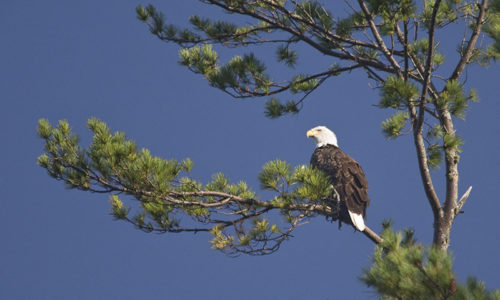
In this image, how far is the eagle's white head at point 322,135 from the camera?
6.72 m

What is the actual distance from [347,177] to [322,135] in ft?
A: 5.18

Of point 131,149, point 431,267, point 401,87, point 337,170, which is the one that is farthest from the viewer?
point 337,170

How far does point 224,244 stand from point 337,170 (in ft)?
3.72

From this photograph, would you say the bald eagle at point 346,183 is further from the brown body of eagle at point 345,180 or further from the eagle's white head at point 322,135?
the eagle's white head at point 322,135

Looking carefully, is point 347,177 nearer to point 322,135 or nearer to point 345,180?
point 345,180

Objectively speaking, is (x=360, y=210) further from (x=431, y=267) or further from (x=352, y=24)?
(x=431, y=267)

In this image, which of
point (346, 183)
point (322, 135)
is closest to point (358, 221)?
point (346, 183)

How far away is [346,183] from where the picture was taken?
520cm

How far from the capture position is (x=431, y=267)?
2982 mm

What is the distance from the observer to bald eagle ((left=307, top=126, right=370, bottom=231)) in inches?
196

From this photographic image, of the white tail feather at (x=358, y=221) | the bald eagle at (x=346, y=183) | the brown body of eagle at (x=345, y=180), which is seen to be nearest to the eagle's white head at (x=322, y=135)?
the bald eagle at (x=346, y=183)

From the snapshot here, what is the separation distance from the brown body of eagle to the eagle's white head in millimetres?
1007

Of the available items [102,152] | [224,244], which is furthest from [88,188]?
[224,244]

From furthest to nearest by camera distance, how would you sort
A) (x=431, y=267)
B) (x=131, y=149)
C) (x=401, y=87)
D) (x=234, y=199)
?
(x=234, y=199)
(x=131, y=149)
(x=401, y=87)
(x=431, y=267)
